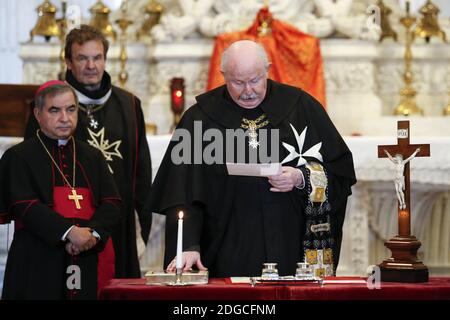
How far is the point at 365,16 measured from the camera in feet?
35.4

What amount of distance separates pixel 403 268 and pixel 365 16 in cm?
594

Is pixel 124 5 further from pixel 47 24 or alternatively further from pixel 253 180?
pixel 253 180

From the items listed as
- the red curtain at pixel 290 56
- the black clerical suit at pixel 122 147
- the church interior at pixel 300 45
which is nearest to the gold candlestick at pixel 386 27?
the church interior at pixel 300 45

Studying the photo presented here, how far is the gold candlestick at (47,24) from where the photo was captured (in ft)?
35.6

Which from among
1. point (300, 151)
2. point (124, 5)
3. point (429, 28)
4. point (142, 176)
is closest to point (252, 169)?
point (300, 151)

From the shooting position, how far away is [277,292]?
16.1 ft

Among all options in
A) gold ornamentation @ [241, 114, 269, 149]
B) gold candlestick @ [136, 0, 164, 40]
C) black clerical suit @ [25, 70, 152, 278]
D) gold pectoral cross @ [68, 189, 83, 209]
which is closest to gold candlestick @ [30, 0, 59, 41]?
gold candlestick @ [136, 0, 164, 40]

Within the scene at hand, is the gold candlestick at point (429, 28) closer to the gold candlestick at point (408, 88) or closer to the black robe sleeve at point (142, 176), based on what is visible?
the gold candlestick at point (408, 88)

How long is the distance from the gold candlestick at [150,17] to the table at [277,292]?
21.1 feet

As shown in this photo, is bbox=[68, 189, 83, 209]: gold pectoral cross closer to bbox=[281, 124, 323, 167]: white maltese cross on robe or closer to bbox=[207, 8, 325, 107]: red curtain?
bbox=[281, 124, 323, 167]: white maltese cross on robe

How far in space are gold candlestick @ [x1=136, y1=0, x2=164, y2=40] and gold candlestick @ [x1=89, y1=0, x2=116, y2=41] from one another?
1.19 feet

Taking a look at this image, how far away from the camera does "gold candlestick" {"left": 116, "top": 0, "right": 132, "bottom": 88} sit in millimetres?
10470

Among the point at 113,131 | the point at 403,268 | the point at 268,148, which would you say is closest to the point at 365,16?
the point at 113,131
